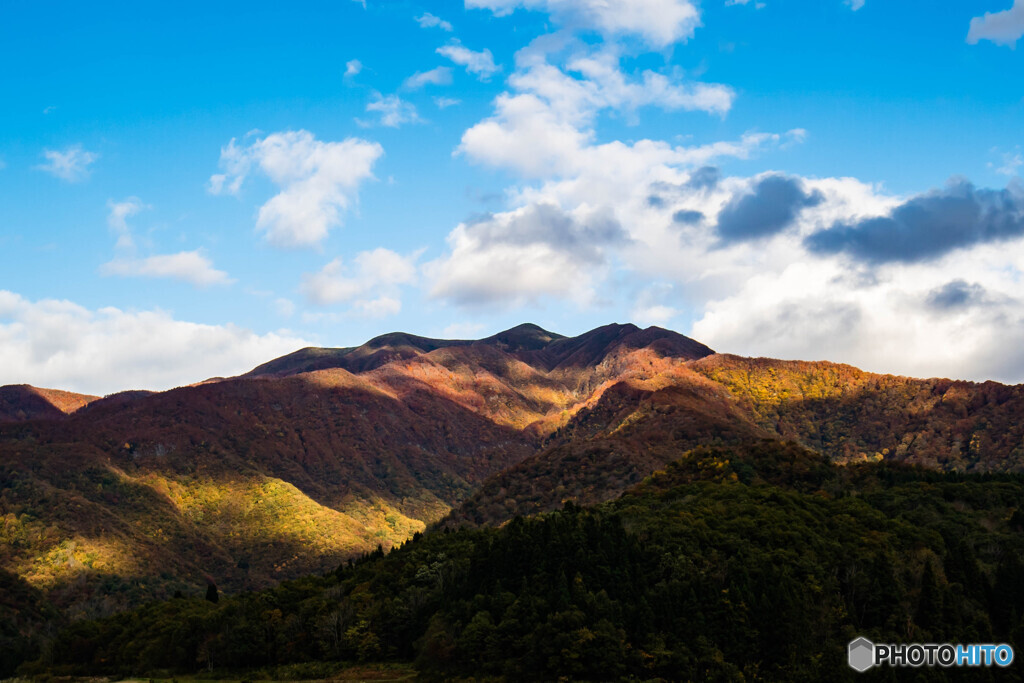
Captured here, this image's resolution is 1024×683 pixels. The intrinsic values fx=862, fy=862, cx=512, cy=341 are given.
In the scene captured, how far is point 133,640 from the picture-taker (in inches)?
5153

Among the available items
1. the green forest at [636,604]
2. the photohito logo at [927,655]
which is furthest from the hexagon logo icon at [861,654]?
the green forest at [636,604]

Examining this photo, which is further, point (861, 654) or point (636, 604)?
point (636, 604)

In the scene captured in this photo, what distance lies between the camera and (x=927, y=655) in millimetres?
105000

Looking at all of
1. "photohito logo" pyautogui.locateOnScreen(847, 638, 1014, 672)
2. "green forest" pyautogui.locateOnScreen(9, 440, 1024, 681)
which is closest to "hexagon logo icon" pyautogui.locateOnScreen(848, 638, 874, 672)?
"photohito logo" pyautogui.locateOnScreen(847, 638, 1014, 672)

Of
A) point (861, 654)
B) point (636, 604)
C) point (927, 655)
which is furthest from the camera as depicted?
point (636, 604)

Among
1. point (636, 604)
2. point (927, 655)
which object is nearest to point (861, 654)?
point (927, 655)

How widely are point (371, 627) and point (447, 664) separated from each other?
66.6 feet

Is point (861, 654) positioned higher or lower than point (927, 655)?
lower

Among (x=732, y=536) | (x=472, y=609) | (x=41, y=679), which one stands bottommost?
(x=41, y=679)

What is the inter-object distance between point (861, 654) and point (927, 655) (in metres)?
Answer: 7.93

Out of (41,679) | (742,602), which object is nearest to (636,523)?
(742,602)

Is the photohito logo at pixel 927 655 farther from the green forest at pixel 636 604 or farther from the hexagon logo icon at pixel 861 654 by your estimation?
the green forest at pixel 636 604

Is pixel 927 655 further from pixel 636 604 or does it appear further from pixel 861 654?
pixel 636 604

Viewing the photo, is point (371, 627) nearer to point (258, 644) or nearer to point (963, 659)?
point (258, 644)
